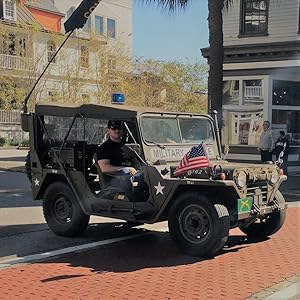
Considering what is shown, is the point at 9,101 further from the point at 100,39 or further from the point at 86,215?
the point at 86,215

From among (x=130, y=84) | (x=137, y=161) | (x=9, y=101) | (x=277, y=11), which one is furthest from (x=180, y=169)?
(x=9, y=101)

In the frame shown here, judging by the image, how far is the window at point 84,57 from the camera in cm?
3128

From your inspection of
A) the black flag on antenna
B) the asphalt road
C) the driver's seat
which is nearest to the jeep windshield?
the driver's seat

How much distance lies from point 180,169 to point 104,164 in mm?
1181

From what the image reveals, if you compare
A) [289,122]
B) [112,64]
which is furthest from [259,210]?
[112,64]

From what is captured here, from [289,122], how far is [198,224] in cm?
1245

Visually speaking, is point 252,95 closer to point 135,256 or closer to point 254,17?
point 254,17

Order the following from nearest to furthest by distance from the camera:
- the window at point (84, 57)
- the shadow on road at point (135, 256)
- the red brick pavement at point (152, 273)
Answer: the red brick pavement at point (152, 273) < the shadow on road at point (135, 256) < the window at point (84, 57)

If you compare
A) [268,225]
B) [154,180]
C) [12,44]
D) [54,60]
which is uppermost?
[12,44]

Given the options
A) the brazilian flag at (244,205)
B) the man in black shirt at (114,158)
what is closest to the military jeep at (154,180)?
the brazilian flag at (244,205)

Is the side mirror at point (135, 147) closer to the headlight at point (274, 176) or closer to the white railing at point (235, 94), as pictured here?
the headlight at point (274, 176)

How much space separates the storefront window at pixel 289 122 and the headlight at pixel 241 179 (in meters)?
11.7

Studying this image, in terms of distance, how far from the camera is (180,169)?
6531 mm

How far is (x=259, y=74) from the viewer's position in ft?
57.6
